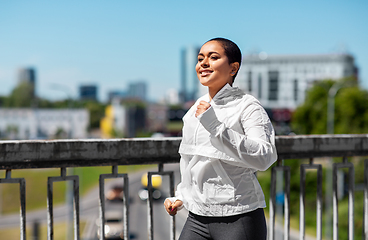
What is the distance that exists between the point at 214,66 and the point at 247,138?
0.42 meters

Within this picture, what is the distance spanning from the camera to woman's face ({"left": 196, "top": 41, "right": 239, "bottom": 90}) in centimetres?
210

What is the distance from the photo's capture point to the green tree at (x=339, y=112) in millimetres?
45153

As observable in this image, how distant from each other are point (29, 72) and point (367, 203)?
197343 millimetres

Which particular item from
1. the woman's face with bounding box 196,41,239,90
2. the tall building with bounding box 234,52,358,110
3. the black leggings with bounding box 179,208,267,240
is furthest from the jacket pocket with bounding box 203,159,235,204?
the tall building with bounding box 234,52,358,110

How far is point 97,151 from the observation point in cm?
280

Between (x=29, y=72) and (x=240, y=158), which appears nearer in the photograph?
(x=240, y=158)

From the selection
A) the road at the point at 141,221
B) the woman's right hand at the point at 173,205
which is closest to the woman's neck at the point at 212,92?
the woman's right hand at the point at 173,205

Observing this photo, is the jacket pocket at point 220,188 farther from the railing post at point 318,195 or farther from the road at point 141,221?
the road at point 141,221

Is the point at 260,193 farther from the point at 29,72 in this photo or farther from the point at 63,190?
the point at 29,72

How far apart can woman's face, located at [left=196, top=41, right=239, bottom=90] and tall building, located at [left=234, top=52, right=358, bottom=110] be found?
437ft

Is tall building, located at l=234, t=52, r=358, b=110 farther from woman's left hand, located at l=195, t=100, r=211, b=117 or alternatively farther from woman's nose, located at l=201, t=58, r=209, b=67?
woman's left hand, located at l=195, t=100, r=211, b=117

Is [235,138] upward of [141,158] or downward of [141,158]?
upward

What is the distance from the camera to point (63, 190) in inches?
1937

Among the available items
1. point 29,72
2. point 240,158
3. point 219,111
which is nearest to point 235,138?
point 240,158
